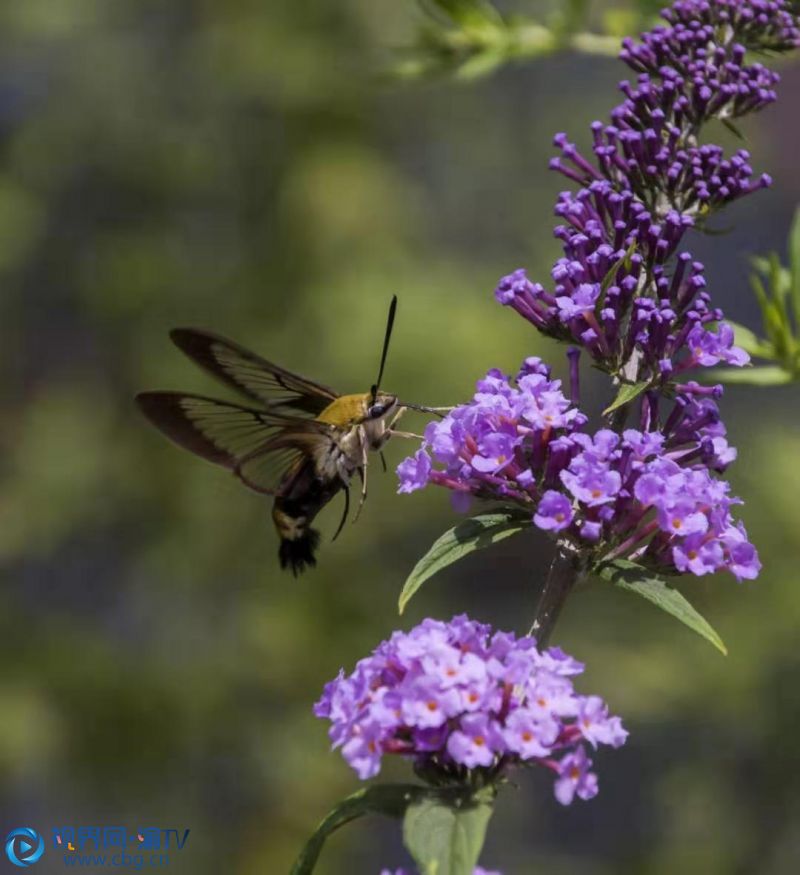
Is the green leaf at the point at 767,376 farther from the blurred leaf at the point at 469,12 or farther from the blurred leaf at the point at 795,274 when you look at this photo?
the blurred leaf at the point at 469,12

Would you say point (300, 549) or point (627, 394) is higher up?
point (627, 394)

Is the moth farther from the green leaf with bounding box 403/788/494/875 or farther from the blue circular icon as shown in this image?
the green leaf with bounding box 403/788/494/875

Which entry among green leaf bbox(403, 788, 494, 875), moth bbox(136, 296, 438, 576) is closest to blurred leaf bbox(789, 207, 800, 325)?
moth bbox(136, 296, 438, 576)

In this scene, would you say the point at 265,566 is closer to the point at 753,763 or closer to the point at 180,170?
the point at 180,170

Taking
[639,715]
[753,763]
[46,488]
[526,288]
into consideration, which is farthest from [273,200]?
[526,288]

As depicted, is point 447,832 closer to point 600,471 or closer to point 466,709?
point 466,709

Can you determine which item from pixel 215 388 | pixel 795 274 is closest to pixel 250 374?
pixel 795 274
